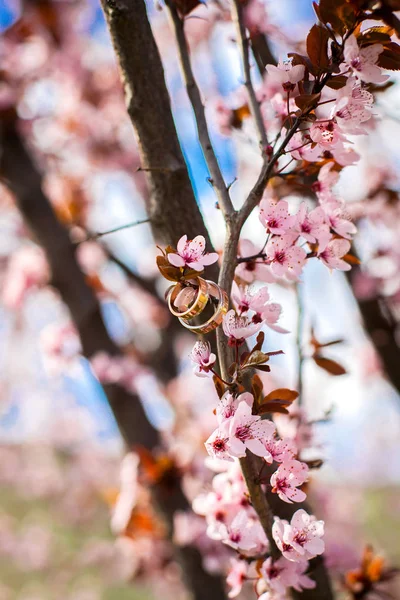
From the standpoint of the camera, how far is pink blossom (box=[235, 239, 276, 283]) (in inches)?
29.9

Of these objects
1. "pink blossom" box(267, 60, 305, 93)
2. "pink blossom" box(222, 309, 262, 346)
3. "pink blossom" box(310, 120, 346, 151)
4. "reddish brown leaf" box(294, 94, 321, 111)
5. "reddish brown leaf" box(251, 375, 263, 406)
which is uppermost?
"pink blossom" box(267, 60, 305, 93)

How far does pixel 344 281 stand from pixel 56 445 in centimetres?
775

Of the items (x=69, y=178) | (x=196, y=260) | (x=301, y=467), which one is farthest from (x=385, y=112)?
(x=69, y=178)

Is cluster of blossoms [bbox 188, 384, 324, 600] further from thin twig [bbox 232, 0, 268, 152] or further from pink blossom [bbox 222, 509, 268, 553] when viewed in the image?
thin twig [bbox 232, 0, 268, 152]

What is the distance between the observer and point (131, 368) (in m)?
1.75

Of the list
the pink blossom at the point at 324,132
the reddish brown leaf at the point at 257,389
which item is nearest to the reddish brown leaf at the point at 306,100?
the pink blossom at the point at 324,132

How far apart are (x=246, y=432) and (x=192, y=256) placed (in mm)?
232

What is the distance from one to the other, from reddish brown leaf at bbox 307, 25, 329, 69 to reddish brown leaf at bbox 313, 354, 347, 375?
54 cm

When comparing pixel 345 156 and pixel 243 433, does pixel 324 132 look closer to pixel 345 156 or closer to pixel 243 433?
pixel 345 156

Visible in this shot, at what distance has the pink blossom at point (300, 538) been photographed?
0.61 m

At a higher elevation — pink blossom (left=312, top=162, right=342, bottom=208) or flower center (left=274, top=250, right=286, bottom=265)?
pink blossom (left=312, top=162, right=342, bottom=208)

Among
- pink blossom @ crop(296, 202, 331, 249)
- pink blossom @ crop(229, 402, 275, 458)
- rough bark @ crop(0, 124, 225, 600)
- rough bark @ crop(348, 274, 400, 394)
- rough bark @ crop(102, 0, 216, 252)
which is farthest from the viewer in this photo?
rough bark @ crop(348, 274, 400, 394)

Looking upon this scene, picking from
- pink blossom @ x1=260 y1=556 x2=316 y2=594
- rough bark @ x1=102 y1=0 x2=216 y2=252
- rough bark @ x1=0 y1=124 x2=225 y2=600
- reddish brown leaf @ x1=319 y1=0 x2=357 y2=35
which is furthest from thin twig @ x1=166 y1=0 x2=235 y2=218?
rough bark @ x1=0 y1=124 x2=225 y2=600

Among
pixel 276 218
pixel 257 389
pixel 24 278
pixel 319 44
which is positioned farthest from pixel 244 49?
pixel 24 278
